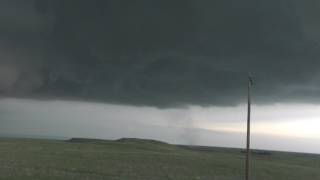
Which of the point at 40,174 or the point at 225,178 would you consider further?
the point at 225,178

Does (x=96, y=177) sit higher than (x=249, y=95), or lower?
lower

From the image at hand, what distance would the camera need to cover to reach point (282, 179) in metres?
68.9

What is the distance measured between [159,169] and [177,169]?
3.18 meters

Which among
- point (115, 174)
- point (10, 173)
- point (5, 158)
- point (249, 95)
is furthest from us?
point (5, 158)

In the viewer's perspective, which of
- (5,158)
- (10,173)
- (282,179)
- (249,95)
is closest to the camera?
(249,95)

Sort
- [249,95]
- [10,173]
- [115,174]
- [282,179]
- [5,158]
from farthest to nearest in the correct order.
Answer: [5,158] < [282,179] < [115,174] < [10,173] < [249,95]

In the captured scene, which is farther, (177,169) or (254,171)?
(254,171)

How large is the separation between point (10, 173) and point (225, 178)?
25.4 meters

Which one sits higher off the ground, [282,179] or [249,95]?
[249,95]

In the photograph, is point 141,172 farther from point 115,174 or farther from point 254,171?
point 254,171

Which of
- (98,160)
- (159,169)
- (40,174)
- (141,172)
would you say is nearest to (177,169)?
(159,169)

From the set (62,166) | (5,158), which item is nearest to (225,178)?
(62,166)

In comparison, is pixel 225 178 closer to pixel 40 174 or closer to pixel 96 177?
pixel 96 177

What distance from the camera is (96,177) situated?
5809 cm
